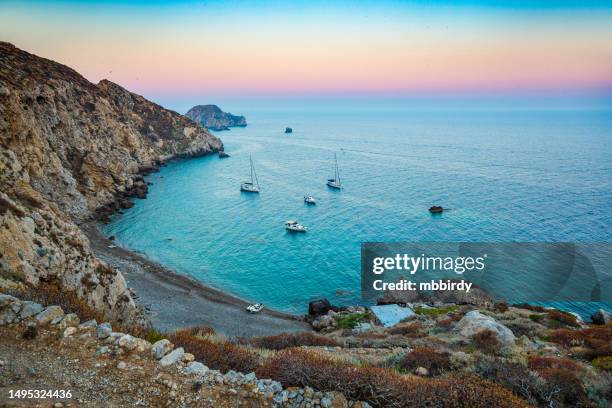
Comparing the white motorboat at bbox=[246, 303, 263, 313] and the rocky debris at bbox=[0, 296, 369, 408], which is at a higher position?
the rocky debris at bbox=[0, 296, 369, 408]

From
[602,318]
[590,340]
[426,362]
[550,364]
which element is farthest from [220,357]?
[602,318]

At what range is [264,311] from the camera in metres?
36.3

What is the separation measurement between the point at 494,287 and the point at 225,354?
125 ft

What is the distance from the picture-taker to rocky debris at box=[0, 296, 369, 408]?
7199 millimetres

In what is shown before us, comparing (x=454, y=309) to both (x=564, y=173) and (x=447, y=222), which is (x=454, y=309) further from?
(x=564, y=173)

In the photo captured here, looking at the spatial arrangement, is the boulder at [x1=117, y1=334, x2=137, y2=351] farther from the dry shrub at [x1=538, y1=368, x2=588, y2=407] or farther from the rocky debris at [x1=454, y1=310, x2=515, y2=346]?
the rocky debris at [x1=454, y1=310, x2=515, y2=346]

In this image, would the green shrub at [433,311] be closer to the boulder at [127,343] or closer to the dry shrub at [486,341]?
the dry shrub at [486,341]

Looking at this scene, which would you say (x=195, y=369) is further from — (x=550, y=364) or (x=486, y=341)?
(x=486, y=341)

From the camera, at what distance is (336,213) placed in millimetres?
64125

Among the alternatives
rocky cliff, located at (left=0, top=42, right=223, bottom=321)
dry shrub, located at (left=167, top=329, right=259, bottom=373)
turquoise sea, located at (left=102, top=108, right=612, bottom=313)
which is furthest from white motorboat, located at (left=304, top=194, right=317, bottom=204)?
dry shrub, located at (left=167, top=329, right=259, bottom=373)

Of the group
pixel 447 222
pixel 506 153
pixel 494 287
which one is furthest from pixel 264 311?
pixel 506 153

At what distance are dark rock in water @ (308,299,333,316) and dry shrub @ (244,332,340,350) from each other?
18045 millimetres

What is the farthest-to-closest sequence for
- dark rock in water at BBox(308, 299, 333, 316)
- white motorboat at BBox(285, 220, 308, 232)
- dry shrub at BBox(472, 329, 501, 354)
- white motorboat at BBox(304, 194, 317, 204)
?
white motorboat at BBox(304, 194, 317, 204) < white motorboat at BBox(285, 220, 308, 232) < dark rock in water at BBox(308, 299, 333, 316) < dry shrub at BBox(472, 329, 501, 354)

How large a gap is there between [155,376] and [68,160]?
68162 mm
